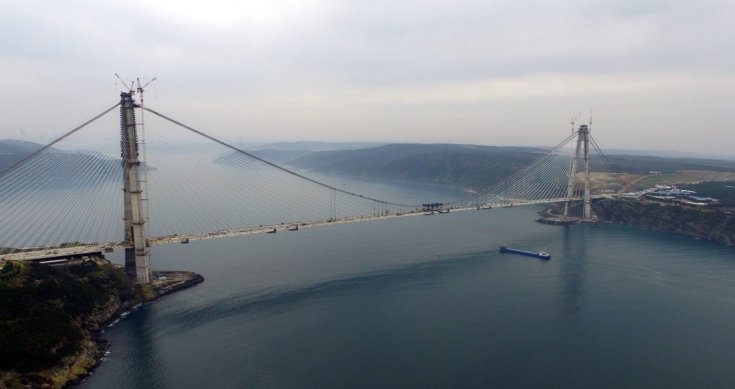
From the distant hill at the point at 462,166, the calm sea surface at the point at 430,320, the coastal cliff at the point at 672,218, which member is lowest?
the calm sea surface at the point at 430,320

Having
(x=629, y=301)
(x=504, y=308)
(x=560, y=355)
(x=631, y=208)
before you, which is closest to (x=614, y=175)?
(x=631, y=208)

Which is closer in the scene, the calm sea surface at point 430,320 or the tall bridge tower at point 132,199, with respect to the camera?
the calm sea surface at point 430,320

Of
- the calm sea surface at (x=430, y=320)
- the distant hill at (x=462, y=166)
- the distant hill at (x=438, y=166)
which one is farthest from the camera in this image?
the distant hill at (x=438, y=166)

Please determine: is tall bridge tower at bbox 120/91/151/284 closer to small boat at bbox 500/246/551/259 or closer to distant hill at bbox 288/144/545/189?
small boat at bbox 500/246/551/259

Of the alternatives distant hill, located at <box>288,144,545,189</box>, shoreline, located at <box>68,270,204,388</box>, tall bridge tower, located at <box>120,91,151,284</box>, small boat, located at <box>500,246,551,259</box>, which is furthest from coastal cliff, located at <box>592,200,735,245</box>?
tall bridge tower, located at <box>120,91,151,284</box>

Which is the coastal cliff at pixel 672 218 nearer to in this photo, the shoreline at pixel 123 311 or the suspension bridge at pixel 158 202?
the suspension bridge at pixel 158 202

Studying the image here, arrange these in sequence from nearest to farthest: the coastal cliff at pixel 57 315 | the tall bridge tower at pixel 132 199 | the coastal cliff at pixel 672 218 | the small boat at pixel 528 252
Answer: the coastal cliff at pixel 57 315
the tall bridge tower at pixel 132 199
the small boat at pixel 528 252
the coastal cliff at pixel 672 218

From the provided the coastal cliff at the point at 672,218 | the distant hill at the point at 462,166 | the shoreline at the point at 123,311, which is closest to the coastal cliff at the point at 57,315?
the shoreline at the point at 123,311
